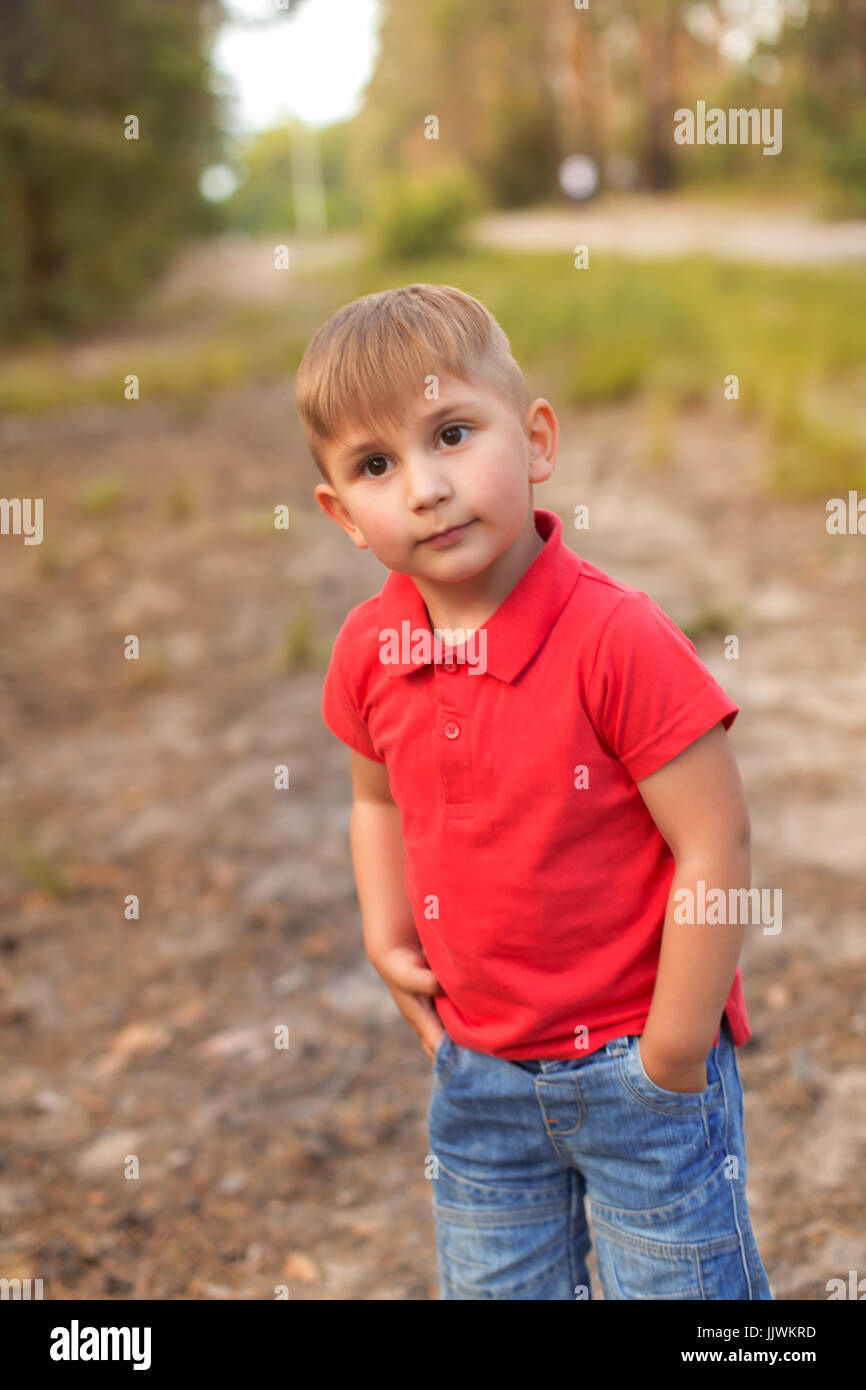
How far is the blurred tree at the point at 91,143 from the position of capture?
12914mm

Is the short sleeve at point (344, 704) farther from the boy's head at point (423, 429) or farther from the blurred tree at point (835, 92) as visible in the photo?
the blurred tree at point (835, 92)

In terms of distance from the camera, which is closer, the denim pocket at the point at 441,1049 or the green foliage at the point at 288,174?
the denim pocket at the point at 441,1049

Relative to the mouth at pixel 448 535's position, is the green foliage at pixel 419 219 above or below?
above

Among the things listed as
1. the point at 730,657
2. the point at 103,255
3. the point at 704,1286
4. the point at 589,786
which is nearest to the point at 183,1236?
the point at 704,1286

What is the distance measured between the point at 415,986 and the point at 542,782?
14.5 inches

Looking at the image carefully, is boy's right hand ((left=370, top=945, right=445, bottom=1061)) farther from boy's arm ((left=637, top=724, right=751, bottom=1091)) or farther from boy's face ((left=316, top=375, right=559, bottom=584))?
boy's face ((left=316, top=375, right=559, bottom=584))

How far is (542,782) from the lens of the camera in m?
1.24

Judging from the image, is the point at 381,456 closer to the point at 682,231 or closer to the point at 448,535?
the point at 448,535

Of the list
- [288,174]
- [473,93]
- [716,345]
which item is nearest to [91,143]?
[716,345]

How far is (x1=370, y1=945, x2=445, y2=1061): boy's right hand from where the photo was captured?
145cm

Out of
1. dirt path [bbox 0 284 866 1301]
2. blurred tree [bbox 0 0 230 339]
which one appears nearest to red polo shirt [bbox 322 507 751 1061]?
dirt path [bbox 0 284 866 1301]

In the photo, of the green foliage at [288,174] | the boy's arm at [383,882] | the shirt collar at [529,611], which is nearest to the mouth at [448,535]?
the shirt collar at [529,611]

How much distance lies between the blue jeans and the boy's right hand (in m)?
0.03

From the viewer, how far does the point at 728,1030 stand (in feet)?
4.56
